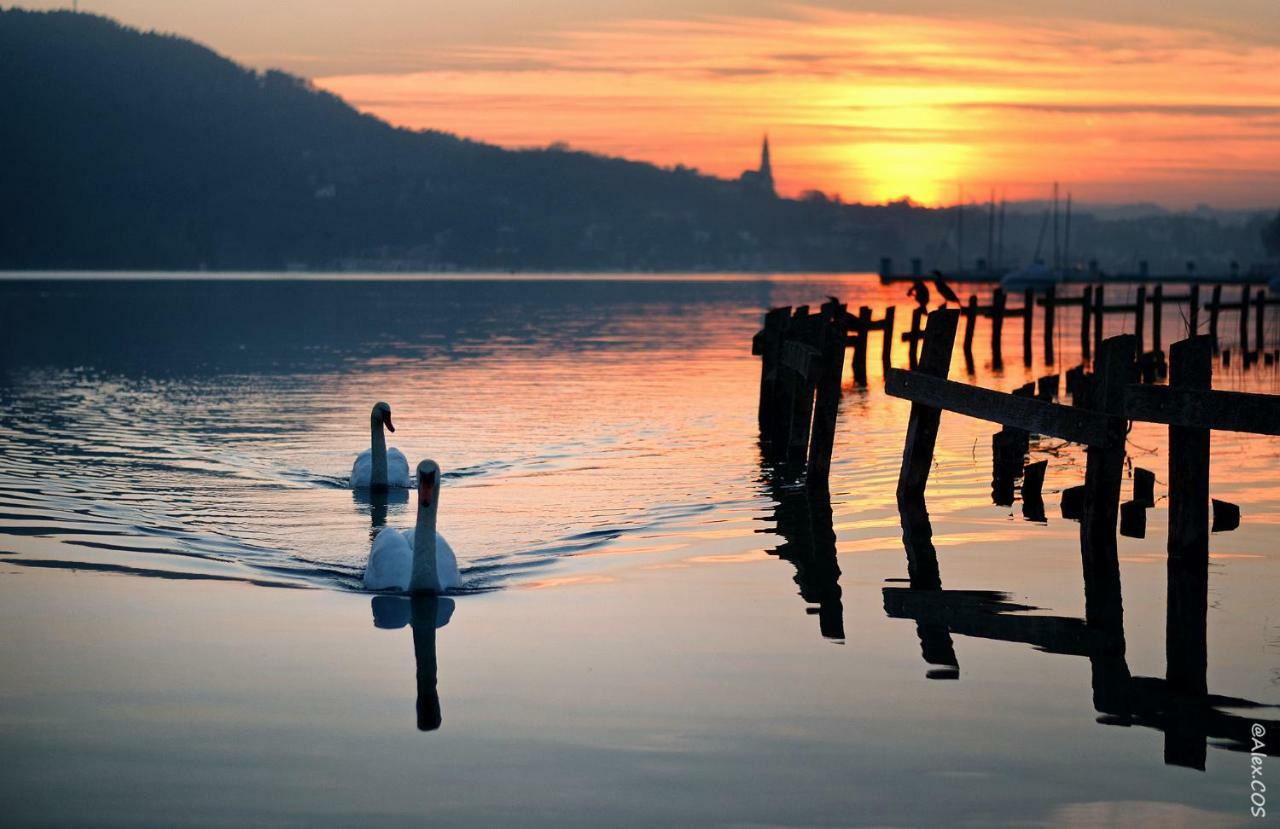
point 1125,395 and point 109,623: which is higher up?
point 1125,395

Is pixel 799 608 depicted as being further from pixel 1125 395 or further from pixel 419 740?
pixel 419 740

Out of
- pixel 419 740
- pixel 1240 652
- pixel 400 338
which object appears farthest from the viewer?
pixel 400 338

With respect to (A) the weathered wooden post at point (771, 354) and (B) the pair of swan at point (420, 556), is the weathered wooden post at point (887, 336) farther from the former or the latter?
(B) the pair of swan at point (420, 556)

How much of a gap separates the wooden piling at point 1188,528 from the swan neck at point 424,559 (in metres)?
5.69

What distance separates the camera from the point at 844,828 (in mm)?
7535

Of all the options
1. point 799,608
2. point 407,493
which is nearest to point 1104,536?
point 799,608

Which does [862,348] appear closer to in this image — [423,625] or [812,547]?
[812,547]

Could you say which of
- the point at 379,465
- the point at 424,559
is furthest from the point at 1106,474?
the point at 379,465

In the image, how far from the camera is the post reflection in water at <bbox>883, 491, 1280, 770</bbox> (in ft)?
29.9

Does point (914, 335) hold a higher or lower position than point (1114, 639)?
higher

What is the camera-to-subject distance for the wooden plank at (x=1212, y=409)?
1002 centimetres

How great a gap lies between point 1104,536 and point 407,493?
991 cm

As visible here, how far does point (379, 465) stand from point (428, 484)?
730 cm

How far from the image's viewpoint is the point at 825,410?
18469 millimetres
